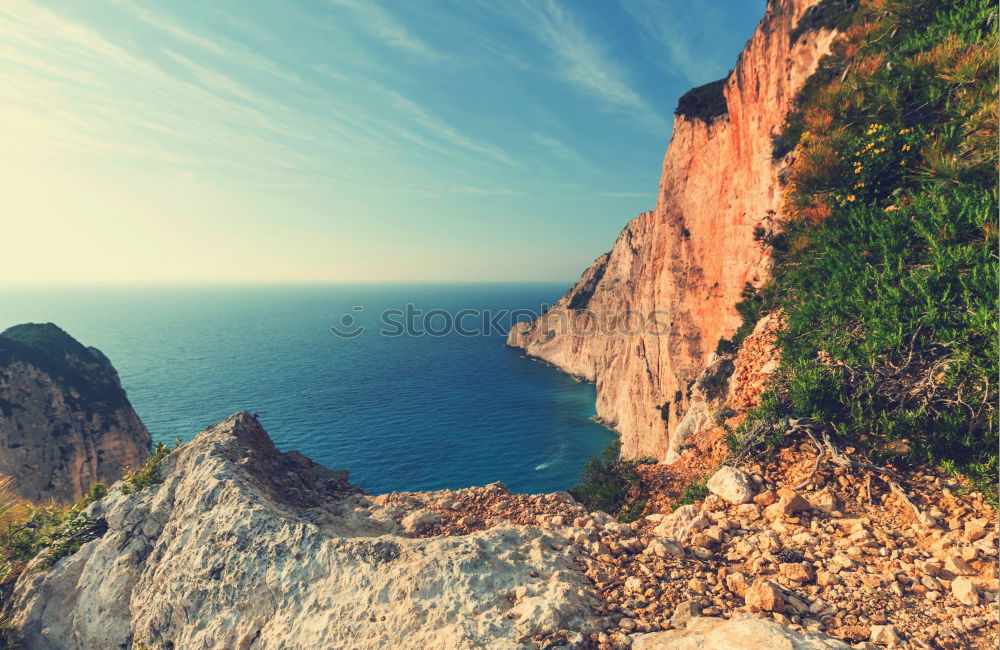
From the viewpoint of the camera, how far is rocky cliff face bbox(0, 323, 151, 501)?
42969mm

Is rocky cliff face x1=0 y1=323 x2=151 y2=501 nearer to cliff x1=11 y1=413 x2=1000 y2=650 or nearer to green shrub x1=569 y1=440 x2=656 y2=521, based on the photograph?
cliff x1=11 y1=413 x2=1000 y2=650

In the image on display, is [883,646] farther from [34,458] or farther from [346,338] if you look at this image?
[346,338]

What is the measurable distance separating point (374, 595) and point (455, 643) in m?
1.68

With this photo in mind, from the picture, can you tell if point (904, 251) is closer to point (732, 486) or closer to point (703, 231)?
point (732, 486)

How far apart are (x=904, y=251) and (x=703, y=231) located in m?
29.5

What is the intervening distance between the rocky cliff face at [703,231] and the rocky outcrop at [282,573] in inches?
468

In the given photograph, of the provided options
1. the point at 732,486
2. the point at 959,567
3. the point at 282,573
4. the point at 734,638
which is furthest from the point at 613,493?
the point at 282,573

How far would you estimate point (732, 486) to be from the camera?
8.68 meters

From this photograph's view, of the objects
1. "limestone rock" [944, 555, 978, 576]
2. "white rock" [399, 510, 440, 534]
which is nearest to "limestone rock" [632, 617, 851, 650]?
"limestone rock" [944, 555, 978, 576]

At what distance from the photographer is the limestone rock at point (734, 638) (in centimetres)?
459

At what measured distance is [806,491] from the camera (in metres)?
8.11

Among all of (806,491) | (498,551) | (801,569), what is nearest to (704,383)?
(806,491)

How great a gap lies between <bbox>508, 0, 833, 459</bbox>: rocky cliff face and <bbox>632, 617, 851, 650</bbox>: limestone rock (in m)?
11.9

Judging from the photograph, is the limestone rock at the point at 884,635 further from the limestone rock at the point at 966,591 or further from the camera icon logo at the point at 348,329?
the camera icon logo at the point at 348,329
